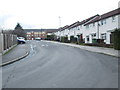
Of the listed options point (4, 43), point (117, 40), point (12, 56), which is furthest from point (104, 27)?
point (12, 56)

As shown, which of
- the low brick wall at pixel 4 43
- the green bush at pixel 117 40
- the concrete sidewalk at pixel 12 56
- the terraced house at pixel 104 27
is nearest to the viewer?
the concrete sidewalk at pixel 12 56

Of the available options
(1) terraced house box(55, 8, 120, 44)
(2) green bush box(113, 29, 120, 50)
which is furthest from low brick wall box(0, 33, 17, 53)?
(1) terraced house box(55, 8, 120, 44)

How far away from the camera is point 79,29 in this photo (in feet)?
162

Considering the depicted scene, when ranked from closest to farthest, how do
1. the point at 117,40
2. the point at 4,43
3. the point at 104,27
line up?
1. the point at 4,43
2. the point at 117,40
3. the point at 104,27

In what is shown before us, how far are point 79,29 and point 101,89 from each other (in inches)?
1755

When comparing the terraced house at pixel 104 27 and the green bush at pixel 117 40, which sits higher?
the terraced house at pixel 104 27

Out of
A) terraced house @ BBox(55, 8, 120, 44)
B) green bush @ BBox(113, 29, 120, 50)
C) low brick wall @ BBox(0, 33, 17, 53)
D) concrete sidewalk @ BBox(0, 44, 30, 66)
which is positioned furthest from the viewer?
terraced house @ BBox(55, 8, 120, 44)

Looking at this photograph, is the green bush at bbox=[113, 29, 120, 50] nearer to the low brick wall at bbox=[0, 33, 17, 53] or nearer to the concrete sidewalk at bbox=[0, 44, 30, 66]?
the concrete sidewalk at bbox=[0, 44, 30, 66]

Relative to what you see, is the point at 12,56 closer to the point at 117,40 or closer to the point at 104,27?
the point at 117,40

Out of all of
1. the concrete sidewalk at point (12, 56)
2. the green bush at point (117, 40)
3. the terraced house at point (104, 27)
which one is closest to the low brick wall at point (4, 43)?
the concrete sidewalk at point (12, 56)

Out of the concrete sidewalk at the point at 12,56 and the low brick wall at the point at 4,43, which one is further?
the low brick wall at the point at 4,43

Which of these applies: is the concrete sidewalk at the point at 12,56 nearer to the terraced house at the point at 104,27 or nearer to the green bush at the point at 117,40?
the green bush at the point at 117,40

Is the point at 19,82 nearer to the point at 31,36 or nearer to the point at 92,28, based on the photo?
the point at 92,28

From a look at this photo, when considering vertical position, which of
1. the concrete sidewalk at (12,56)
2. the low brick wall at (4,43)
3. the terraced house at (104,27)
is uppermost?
the terraced house at (104,27)
